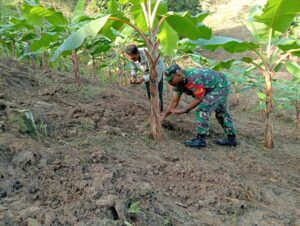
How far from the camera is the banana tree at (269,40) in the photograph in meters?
4.28

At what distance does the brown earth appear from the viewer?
2.73m

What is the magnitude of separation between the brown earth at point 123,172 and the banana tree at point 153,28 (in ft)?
2.47

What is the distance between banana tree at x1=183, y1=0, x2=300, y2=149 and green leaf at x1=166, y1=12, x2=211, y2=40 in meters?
0.36

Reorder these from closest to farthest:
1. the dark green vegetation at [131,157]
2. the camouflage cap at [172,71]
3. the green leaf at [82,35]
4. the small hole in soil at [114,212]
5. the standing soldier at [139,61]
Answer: the small hole in soil at [114,212], the dark green vegetation at [131,157], the green leaf at [82,35], the camouflage cap at [172,71], the standing soldier at [139,61]

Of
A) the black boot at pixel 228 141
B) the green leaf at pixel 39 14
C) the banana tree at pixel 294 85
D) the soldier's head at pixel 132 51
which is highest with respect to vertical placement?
the green leaf at pixel 39 14

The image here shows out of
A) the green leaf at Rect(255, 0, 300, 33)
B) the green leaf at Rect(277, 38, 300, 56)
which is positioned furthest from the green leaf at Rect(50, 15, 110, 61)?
the green leaf at Rect(277, 38, 300, 56)

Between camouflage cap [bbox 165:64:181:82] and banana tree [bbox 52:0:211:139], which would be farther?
camouflage cap [bbox 165:64:181:82]

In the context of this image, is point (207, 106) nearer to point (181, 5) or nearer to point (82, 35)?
point (82, 35)

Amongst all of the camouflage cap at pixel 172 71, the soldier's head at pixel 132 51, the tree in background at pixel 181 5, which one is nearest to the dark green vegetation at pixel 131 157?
the camouflage cap at pixel 172 71

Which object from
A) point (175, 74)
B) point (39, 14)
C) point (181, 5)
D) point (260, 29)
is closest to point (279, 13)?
point (260, 29)

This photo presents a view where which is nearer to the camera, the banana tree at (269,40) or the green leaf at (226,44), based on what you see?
the banana tree at (269,40)

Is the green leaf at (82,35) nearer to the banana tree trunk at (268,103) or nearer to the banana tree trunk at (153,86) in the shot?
the banana tree trunk at (153,86)

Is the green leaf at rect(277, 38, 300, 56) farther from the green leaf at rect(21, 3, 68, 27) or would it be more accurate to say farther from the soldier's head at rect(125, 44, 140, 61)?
the green leaf at rect(21, 3, 68, 27)

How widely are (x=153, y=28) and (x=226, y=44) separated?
1041mm
